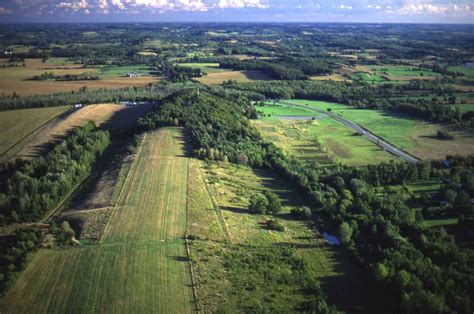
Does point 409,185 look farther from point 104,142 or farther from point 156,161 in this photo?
point 104,142

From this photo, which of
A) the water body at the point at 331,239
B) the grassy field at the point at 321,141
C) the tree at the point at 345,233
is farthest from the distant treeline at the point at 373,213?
the grassy field at the point at 321,141

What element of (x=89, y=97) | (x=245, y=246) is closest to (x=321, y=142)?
(x=245, y=246)

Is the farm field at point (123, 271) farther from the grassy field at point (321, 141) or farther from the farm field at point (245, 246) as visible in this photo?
the grassy field at point (321, 141)

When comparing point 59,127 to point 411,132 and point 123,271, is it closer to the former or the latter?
point 123,271

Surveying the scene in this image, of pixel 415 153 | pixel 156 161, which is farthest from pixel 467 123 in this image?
pixel 156 161

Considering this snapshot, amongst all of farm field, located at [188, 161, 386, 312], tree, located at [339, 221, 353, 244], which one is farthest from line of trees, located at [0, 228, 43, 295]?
tree, located at [339, 221, 353, 244]

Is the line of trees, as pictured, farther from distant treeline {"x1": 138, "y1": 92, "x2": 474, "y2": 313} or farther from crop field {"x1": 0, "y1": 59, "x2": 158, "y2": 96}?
crop field {"x1": 0, "y1": 59, "x2": 158, "y2": 96}
